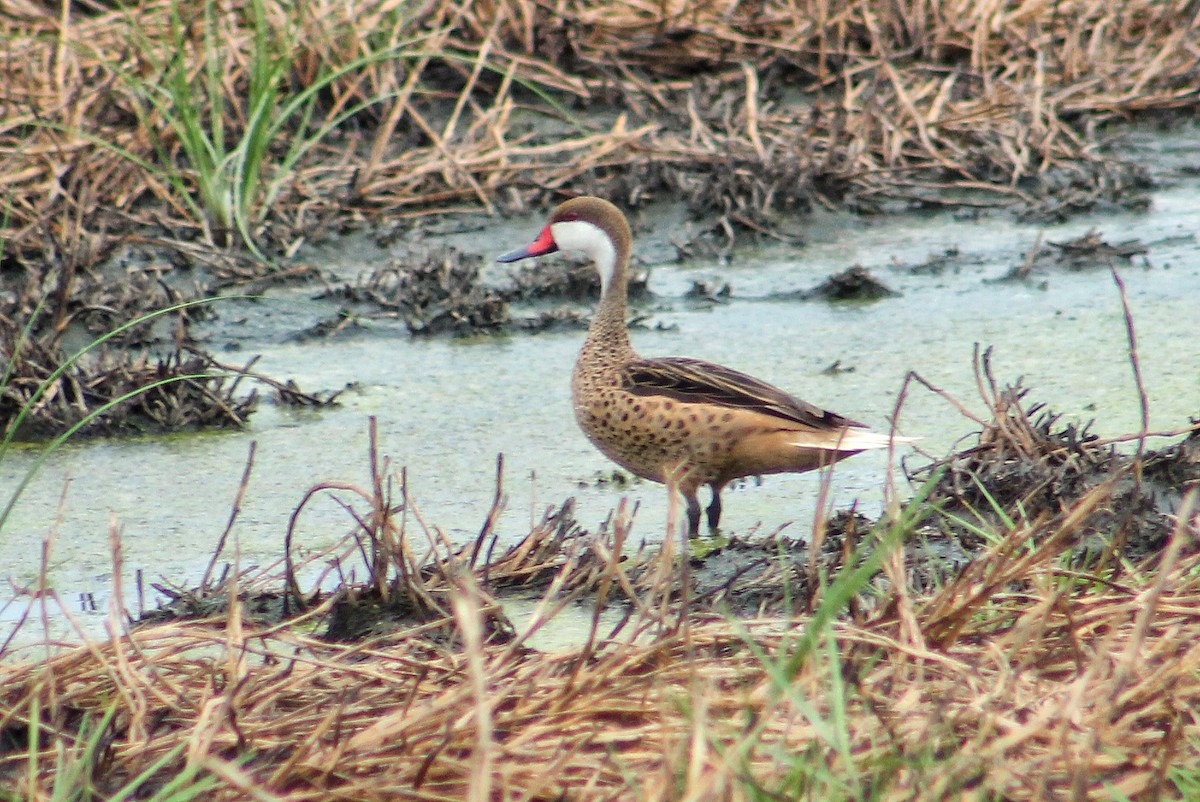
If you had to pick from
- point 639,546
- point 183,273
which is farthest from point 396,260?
point 639,546

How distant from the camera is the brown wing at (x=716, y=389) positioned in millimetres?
4254

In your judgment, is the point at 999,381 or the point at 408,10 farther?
the point at 408,10

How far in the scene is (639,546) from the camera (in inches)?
164

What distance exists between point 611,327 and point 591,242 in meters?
0.42

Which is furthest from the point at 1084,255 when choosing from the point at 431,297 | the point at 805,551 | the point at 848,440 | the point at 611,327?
the point at 805,551

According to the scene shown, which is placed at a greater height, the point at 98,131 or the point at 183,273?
the point at 98,131

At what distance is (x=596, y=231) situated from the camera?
5027 mm

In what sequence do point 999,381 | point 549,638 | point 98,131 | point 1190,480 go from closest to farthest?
1. point 549,638
2. point 1190,480
3. point 999,381
4. point 98,131

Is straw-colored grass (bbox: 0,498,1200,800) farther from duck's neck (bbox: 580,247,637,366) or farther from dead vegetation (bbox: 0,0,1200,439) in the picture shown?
dead vegetation (bbox: 0,0,1200,439)

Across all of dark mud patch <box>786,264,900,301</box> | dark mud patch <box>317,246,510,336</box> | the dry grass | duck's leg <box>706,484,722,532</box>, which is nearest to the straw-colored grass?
duck's leg <box>706,484,722,532</box>

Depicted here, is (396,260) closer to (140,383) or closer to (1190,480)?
(140,383)

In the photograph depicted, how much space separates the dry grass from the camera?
7254 mm


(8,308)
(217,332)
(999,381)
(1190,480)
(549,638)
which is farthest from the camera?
(217,332)

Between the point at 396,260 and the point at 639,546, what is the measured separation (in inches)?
122
